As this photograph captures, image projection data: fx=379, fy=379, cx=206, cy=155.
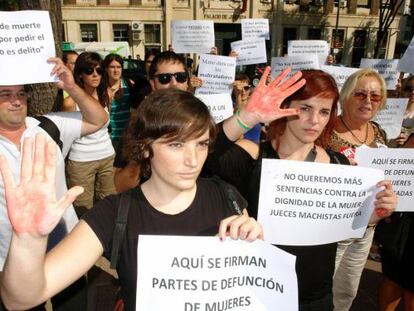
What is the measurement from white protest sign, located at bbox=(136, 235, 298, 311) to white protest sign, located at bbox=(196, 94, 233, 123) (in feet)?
8.65

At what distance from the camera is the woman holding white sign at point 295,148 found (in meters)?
1.95

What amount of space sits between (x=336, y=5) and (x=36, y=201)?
114 feet

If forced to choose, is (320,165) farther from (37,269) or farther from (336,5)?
(336,5)

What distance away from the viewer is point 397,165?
7.24ft

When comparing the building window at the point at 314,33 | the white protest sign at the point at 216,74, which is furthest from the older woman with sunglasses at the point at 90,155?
the building window at the point at 314,33

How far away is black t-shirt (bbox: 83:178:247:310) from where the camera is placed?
1.47 metres

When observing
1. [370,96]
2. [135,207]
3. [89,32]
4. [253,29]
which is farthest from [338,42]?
[135,207]

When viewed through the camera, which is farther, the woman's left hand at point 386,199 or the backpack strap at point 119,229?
the woman's left hand at point 386,199

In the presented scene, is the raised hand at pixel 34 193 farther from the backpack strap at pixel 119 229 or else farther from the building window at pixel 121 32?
the building window at pixel 121 32

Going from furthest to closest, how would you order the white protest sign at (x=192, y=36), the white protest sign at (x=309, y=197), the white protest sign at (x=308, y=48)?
the white protest sign at (x=308, y=48), the white protest sign at (x=192, y=36), the white protest sign at (x=309, y=197)

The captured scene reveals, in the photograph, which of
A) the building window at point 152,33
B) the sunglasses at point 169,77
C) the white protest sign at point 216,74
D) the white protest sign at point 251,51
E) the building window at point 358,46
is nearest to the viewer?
the sunglasses at point 169,77

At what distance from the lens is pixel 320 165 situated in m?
1.81

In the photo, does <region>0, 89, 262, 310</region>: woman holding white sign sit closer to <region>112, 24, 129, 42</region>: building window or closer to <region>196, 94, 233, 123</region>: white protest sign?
<region>196, 94, 233, 123</region>: white protest sign

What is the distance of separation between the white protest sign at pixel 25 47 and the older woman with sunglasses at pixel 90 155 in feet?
4.84
